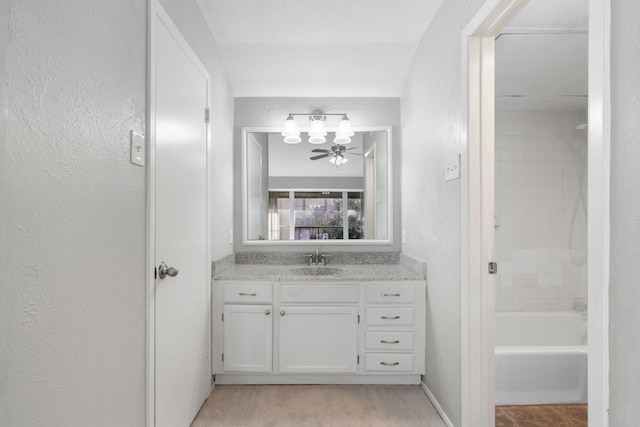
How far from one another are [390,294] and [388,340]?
309 mm

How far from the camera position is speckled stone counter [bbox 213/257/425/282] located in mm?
2410

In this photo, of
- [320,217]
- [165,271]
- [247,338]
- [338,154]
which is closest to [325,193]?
[320,217]

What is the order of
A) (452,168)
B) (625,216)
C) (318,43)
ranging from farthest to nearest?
(318,43) → (452,168) → (625,216)

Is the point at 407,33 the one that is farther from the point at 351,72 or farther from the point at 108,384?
the point at 108,384

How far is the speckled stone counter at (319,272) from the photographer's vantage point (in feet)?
7.91

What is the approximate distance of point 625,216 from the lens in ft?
2.87

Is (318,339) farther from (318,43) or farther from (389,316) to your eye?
(318,43)

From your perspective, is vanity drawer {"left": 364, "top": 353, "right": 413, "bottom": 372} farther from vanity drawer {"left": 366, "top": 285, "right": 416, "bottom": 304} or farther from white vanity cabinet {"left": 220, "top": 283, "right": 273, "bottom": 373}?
white vanity cabinet {"left": 220, "top": 283, "right": 273, "bottom": 373}

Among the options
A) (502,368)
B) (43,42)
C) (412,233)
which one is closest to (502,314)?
(502,368)

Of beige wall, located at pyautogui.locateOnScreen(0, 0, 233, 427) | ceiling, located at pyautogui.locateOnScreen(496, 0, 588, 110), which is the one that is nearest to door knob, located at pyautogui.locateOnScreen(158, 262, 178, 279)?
beige wall, located at pyautogui.locateOnScreen(0, 0, 233, 427)

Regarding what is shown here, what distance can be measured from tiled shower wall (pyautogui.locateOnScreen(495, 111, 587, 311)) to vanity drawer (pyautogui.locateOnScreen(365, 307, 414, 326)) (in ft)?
3.84

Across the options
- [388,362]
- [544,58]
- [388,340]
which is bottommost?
[388,362]

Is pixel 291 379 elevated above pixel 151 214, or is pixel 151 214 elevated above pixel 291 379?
pixel 151 214

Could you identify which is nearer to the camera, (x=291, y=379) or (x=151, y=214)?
(x=151, y=214)
